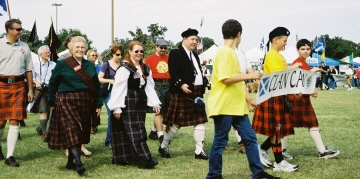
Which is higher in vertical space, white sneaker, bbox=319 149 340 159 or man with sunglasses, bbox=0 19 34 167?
man with sunglasses, bbox=0 19 34 167

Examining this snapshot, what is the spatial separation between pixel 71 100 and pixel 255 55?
34537 millimetres

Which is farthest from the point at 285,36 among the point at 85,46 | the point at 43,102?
the point at 43,102

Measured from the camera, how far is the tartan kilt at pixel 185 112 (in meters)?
7.57

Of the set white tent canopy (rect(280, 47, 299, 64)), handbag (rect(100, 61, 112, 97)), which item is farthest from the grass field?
white tent canopy (rect(280, 47, 299, 64))

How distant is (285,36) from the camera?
249 inches

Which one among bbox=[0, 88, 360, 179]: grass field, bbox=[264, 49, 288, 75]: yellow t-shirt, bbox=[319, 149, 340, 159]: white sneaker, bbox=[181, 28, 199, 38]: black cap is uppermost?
bbox=[181, 28, 199, 38]: black cap

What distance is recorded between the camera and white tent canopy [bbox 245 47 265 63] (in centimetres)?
3922

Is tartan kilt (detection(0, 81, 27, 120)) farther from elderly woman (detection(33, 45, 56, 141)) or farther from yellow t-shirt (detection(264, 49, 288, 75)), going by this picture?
yellow t-shirt (detection(264, 49, 288, 75))

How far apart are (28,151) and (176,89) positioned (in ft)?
9.41

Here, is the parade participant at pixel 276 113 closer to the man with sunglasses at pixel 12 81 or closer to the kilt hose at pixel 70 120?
the kilt hose at pixel 70 120

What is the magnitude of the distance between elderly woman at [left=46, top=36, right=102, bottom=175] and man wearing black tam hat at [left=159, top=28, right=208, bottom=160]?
146 centimetres

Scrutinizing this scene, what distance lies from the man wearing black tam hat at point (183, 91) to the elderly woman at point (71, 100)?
4.79 ft

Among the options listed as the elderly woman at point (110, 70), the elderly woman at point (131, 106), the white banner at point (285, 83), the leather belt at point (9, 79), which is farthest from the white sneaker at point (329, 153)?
the leather belt at point (9, 79)

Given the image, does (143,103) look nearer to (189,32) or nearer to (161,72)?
(189,32)
